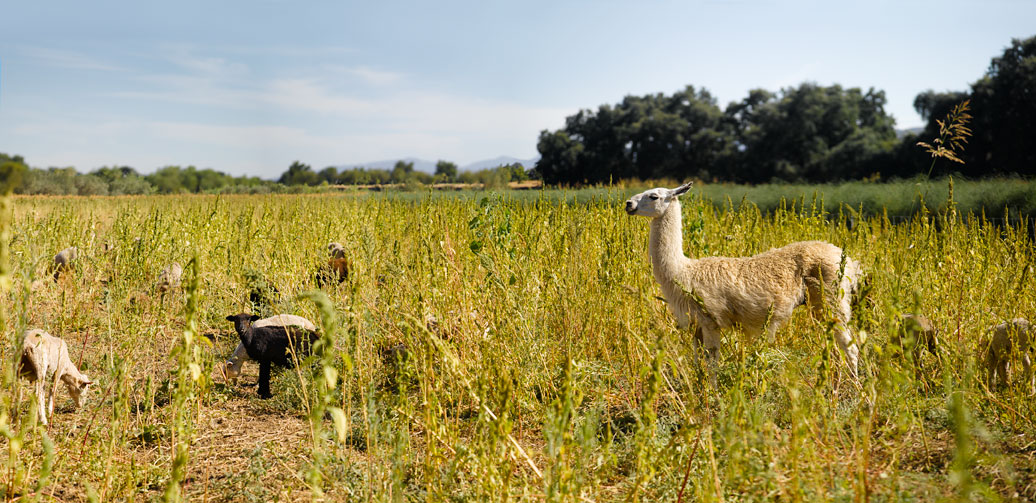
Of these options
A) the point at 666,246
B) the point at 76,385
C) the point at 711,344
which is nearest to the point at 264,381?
the point at 76,385

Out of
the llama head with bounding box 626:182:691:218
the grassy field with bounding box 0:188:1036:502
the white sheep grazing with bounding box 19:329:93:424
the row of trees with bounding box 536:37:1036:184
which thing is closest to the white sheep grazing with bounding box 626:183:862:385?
the llama head with bounding box 626:182:691:218

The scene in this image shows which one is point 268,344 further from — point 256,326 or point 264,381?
point 264,381

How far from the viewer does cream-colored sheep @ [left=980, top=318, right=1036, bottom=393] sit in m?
3.42

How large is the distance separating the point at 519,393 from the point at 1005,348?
290 cm

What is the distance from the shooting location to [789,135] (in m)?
42.2

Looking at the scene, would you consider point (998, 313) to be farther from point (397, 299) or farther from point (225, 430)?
point (225, 430)

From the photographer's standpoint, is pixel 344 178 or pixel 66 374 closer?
pixel 66 374

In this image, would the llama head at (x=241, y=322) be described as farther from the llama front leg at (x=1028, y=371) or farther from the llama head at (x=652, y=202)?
the llama front leg at (x=1028, y=371)

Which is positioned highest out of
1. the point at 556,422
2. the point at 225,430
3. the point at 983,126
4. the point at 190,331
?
the point at 983,126

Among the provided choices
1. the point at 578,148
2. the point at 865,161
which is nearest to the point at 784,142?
the point at 865,161

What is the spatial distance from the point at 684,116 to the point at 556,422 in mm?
54780

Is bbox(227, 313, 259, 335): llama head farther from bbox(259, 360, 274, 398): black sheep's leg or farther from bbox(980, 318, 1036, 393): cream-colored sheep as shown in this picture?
bbox(980, 318, 1036, 393): cream-colored sheep

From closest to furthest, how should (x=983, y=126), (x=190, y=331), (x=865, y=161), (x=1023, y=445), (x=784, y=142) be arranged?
(x=190, y=331) → (x=1023, y=445) → (x=983, y=126) → (x=865, y=161) → (x=784, y=142)

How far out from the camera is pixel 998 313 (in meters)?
4.58
